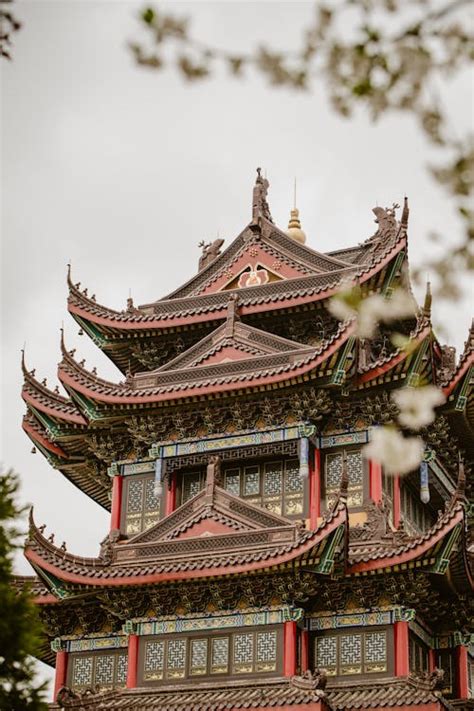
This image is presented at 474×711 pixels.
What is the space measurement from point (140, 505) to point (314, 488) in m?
4.37

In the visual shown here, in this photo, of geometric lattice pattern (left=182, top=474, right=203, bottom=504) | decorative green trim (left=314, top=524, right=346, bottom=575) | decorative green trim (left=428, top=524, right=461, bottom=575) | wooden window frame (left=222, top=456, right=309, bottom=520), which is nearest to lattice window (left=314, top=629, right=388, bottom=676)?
decorative green trim (left=314, top=524, right=346, bottom=575)

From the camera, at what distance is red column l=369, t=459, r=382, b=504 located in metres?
26.6

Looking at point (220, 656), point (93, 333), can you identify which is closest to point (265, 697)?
point (220, 656)

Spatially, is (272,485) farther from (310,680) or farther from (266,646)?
(310,680)

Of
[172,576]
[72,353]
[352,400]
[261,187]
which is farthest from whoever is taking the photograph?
[261,187]

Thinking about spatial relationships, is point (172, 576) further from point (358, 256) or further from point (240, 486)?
point (358, 256)

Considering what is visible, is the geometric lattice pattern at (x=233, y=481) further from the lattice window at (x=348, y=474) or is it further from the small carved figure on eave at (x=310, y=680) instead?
the small carved figure on eave at (x=310, y=680)

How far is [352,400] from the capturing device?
27672mm

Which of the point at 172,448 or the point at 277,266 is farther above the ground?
the point at 277,266

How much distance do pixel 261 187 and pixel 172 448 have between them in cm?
757

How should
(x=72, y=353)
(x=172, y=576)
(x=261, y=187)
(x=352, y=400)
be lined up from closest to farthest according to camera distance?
(x=172, y=576)
(x=352, y=400)
(x=72, y=353)
(x=261, y=187)

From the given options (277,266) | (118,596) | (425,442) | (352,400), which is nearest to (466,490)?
(425,442)

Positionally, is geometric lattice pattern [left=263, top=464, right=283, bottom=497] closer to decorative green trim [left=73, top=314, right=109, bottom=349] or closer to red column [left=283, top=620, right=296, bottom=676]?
red column [left=283, top=620, right=296, bottom=676]

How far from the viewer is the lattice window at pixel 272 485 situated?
27.4 m
